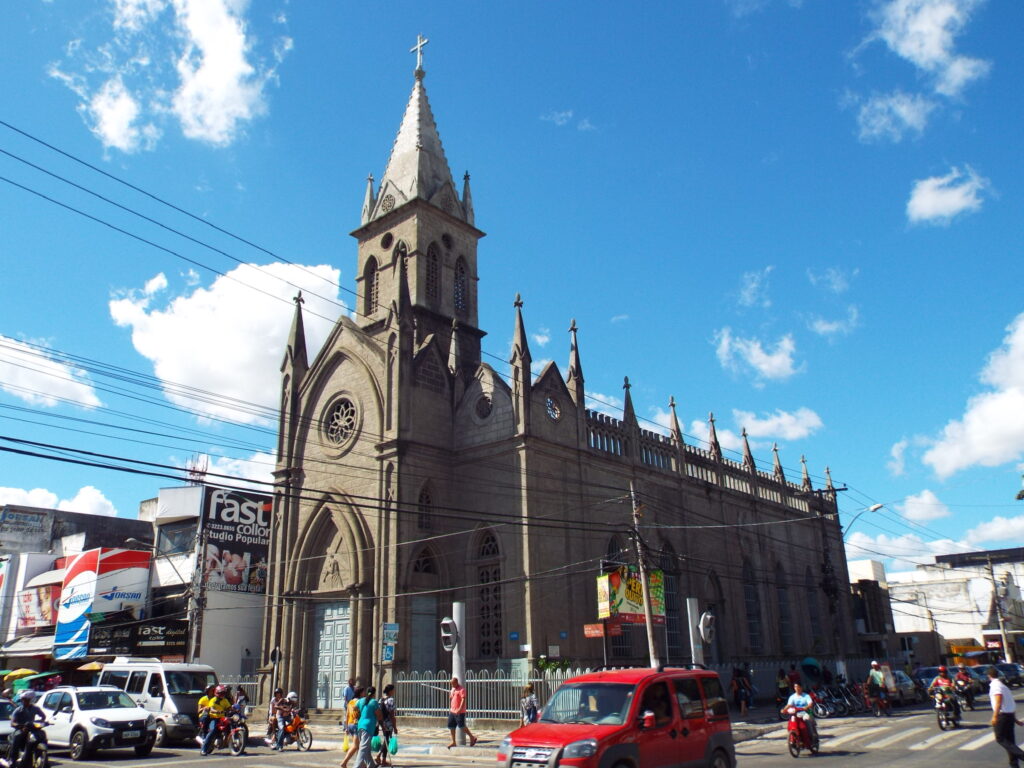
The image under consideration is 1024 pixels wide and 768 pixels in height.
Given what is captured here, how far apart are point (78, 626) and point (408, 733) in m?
26.1

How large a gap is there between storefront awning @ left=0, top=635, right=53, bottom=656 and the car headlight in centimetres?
4314

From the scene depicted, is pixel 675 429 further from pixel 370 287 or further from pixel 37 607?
pixel 37 607

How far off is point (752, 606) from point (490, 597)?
18510 millimetres

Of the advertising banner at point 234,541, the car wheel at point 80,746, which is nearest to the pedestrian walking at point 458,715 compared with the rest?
the car wheel at point 80,746

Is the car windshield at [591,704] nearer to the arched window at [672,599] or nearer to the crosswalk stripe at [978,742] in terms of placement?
the crosswalk stripe at [978,742]

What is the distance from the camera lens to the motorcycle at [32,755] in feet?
50.9

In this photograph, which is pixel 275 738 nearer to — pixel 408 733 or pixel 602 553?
pixel 408 733

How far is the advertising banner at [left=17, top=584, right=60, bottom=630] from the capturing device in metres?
45.7

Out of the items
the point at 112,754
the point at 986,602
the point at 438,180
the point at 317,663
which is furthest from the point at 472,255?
the point at 986,602

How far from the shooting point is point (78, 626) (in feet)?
137

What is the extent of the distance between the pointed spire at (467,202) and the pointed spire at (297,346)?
9842 mm

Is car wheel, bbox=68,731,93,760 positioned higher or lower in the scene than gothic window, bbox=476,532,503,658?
lower

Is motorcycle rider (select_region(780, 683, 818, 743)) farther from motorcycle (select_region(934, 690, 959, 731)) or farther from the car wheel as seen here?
the car wheel

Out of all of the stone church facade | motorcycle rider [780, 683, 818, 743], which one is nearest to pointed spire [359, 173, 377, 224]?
the stone church facade
